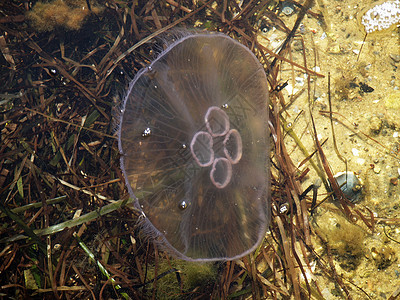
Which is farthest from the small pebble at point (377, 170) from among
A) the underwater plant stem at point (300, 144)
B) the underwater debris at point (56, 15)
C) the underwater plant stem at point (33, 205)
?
the underwater debris at point (56, 15)

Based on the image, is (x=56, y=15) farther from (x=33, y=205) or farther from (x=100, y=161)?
(x=33, y=205)

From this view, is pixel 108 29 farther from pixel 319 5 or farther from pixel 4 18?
pixel 319 5

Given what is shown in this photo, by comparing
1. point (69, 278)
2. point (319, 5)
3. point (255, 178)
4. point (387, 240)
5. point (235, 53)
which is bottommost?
point (69, 278)

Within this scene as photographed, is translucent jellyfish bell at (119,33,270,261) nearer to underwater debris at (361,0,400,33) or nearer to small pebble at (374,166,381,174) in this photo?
small pebble at (374,166,381,174)

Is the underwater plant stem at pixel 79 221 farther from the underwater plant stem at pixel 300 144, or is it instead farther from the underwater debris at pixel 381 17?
the underwater debris at pixel 381 17

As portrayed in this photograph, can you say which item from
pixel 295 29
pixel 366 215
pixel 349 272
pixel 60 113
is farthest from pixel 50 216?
pixel 295 29

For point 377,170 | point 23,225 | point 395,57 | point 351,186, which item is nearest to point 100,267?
point 23,225
